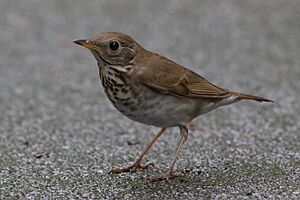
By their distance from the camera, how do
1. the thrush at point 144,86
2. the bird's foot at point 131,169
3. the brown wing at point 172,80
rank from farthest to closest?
the bird's foot at point 131,169
the brown wing at point 172,80
the thrush at point 144,86

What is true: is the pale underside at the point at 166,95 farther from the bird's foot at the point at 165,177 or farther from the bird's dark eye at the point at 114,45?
the bird's foot at the point at 165,177

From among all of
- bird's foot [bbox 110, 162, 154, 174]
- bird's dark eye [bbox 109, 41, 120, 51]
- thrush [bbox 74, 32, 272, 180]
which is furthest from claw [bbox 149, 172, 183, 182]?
bird's dark eye [bbox 109, 41, 120, 51]

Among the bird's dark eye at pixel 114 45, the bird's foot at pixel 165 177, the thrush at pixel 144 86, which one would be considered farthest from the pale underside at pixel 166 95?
the bird's foot at pixel 165 177

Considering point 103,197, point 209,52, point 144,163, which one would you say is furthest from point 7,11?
point 103,197

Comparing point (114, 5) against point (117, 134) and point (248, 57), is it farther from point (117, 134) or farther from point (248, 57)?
point (117, 134)

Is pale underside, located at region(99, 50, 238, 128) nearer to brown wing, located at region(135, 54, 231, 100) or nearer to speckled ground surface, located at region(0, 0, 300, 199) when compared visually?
brown wing, located at region(135, 54, 231, 100)

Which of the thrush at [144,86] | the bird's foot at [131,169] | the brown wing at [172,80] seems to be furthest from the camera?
the bird's foot at [131,169]

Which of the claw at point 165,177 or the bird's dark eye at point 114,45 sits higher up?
the bird's dark eye at point 114,45

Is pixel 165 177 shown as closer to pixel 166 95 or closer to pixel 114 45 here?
pixel 166 95
